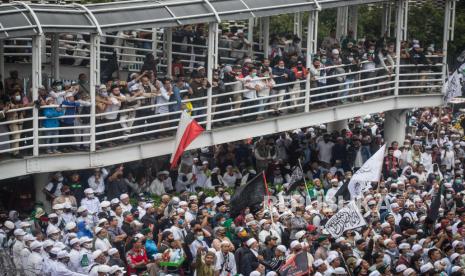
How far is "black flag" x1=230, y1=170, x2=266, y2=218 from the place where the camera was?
119 feet

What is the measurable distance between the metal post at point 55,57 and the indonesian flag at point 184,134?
2920mm

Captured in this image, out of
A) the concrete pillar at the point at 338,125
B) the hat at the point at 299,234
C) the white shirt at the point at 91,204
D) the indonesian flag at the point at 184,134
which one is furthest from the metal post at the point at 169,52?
the hat at the point at 299,234

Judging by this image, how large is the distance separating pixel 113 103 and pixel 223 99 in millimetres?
3627

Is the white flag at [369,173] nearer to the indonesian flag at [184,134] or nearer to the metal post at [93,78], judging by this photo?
the indonesian flag at [184,134]

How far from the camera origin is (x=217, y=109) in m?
40.9

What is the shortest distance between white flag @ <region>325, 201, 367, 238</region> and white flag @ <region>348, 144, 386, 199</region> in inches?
89.3

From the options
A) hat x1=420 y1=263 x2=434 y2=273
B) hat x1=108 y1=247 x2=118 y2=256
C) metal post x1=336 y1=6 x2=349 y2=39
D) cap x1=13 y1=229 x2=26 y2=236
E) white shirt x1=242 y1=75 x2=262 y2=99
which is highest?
metal post x1=336 y1=6 x2=349 y2=39

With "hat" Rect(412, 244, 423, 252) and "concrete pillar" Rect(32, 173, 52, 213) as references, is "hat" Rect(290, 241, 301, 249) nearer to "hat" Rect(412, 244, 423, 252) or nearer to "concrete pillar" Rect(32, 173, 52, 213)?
"hat" Rect(412, 244, 423, 252)

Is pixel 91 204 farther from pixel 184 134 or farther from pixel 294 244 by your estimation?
pixel 294 244

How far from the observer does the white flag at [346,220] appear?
35.3 meters

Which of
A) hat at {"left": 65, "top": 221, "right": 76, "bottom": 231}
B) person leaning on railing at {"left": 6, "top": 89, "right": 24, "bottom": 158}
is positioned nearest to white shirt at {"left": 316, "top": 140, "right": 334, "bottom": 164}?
person leaning on railing at {"left": 6, "top": 89, "right": 24, "bottom": 158}

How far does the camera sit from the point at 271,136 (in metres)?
44.5

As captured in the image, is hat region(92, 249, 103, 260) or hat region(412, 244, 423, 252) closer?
hat region(92, 249, 103, 260)

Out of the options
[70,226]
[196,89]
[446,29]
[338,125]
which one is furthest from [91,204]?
[446,29]
